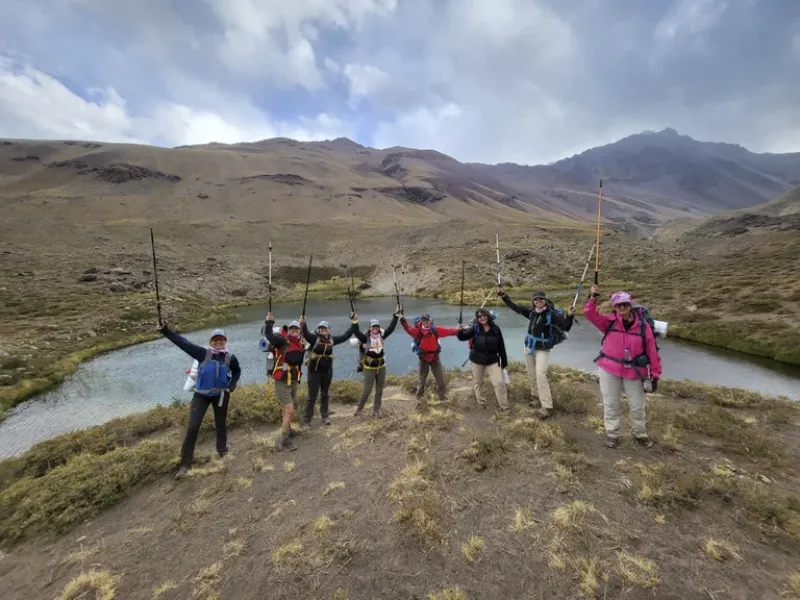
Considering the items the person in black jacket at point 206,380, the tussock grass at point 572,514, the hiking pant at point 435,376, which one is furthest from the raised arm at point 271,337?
the tussock grass at point 572,514

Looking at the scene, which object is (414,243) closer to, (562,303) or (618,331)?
(562,303)

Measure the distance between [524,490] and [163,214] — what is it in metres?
142

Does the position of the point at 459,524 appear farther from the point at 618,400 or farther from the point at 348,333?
the point at 348,333

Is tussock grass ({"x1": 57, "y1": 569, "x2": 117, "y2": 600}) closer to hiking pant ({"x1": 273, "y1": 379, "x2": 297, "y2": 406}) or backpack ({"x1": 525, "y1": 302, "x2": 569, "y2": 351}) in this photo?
hiking pant ({"x1": 273, "y1": 379, "x2": 297, "y2": 406})

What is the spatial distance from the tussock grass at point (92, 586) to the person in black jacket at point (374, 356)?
715 centimetres

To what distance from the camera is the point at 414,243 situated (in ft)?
283

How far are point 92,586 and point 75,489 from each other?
137 inches

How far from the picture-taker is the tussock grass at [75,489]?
7.59 m

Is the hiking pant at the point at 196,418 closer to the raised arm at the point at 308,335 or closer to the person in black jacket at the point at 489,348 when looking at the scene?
the raised arm at the point at 308,335

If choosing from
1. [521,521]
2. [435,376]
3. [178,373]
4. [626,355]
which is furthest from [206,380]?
[178,373]

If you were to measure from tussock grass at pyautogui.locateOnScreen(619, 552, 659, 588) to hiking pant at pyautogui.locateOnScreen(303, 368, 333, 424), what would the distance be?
7910 millimetres

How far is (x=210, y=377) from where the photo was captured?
895 cm

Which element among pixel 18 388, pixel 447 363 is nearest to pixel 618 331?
pixel 447 363

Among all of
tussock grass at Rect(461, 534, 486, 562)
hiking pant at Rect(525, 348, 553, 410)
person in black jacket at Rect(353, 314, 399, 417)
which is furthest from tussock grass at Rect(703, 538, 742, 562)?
person in black jacket at Rect(353, 314, 399, 417)
